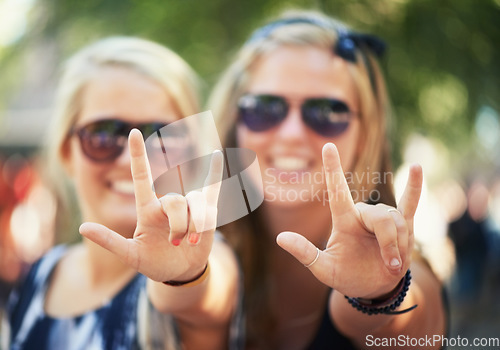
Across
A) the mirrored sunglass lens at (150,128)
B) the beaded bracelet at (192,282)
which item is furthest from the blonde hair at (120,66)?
the beaded bracelet at (192,282)

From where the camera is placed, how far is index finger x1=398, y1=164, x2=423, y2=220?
0.87 meters

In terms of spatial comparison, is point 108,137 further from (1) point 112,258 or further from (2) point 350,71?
(2) point 350,71

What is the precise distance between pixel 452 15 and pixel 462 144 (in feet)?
3.40

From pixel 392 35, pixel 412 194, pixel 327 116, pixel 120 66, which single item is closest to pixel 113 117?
pixel 120 66

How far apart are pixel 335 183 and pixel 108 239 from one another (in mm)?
451

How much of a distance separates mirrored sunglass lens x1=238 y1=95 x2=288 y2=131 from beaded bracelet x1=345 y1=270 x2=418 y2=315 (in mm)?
640

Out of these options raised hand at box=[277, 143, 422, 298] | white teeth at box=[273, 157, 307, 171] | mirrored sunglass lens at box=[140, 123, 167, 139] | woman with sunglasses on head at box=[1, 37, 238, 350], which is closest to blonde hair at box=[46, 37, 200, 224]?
woman with sunglasses on head at box=[1, 37, 238, 350]

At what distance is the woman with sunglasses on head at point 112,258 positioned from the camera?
1299 millimetres

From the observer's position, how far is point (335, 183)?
2.93ft

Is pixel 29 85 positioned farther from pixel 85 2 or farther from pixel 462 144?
pixel 462 144

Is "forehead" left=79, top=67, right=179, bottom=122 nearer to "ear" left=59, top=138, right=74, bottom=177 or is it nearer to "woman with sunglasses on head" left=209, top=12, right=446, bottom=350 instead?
"ear" left=59, top=138, right=74, bottom=177

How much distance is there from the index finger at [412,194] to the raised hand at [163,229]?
1.21ft
